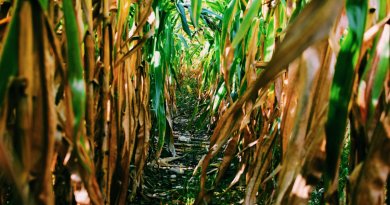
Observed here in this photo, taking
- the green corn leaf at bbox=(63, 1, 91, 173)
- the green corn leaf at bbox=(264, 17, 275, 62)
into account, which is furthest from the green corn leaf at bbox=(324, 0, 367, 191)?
the green corn leaf at bbox=(264, 17, 275, 62)

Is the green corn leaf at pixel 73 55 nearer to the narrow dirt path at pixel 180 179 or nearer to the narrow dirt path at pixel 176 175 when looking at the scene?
the narrow dirt path at pixel 180 179

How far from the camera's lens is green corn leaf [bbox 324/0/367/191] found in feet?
0.92

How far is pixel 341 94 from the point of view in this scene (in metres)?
0.28

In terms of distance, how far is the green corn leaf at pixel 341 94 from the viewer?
28 centimetres

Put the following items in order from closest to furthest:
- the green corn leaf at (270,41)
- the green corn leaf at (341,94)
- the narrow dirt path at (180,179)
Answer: the green corn leaf at (341,94)
the green corn leaf at (270,41)
the narrow dirt path at (180,179)

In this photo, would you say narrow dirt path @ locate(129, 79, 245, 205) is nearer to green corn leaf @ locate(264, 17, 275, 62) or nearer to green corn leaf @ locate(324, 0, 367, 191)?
green corn leaf @ locate(264, 17, 275, 62)

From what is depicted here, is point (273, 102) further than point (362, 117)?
Yes

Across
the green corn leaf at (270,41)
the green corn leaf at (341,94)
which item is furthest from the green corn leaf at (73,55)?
the green corn leaf at (270,41)

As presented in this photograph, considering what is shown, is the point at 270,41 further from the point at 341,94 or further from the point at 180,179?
the point at 180,179

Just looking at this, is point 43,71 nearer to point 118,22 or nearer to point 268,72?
point 268,72

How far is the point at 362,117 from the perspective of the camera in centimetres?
32

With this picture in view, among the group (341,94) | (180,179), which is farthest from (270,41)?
(180,179)

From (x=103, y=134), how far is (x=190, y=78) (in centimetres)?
504

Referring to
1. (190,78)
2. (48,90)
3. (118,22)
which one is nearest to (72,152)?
(48,90)
